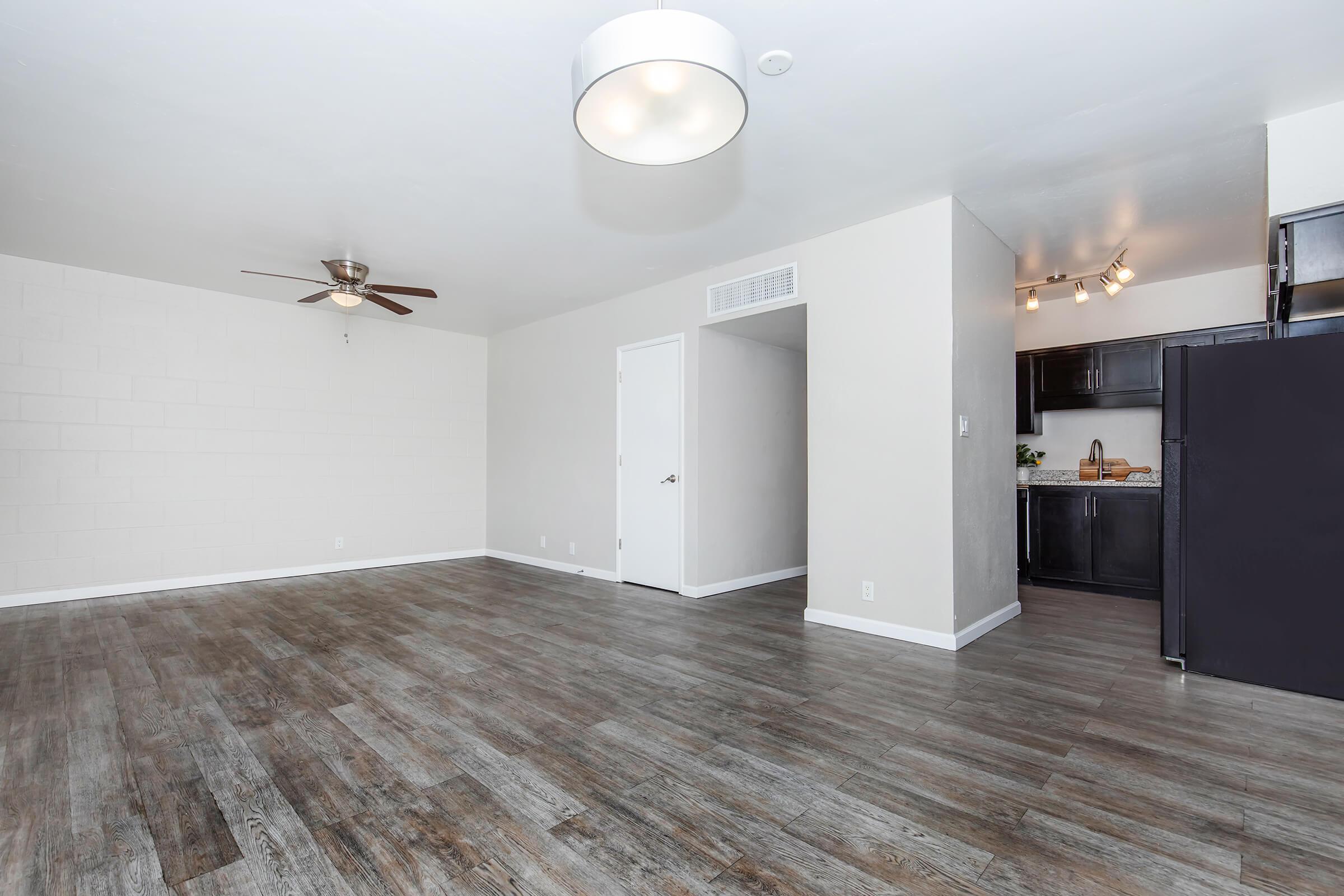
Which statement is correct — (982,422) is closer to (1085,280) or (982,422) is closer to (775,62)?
(1085,280)

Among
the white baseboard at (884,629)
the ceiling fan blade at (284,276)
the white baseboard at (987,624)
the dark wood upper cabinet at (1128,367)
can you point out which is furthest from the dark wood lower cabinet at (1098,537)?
the ceiling fan blade at (284,276)

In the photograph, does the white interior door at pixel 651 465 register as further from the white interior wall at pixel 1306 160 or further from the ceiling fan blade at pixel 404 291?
the white interior wall at pixel 1306 160

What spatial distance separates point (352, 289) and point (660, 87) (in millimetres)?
4109

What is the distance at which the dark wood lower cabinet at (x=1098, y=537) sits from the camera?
16.7ft

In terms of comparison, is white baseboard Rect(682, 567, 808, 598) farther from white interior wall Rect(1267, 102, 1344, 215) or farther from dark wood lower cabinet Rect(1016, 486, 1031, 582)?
white interior wall Rect(1267, 102, 1344, 215)

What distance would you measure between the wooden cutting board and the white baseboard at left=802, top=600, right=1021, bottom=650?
1972mm

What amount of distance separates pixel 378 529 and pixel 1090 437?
744 cm

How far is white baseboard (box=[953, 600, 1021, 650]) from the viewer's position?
369 centimetres

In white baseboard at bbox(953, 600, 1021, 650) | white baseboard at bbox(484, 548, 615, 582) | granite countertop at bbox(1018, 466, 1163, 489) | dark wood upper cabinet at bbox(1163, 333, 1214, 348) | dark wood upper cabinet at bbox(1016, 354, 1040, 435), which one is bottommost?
white baseboard at bbox(484, 548, 615, 582)

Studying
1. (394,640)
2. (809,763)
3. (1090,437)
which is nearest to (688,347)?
(394,640)

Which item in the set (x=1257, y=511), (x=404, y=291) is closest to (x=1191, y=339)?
(x=1257, y=511)

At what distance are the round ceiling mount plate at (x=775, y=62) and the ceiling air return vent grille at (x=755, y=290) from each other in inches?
79.4

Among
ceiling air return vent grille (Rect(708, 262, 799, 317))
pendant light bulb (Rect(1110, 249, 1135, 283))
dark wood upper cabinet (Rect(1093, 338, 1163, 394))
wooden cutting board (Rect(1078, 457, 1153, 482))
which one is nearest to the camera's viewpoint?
ceiling air return vent grille (Rect(708, 262, 799, 317))

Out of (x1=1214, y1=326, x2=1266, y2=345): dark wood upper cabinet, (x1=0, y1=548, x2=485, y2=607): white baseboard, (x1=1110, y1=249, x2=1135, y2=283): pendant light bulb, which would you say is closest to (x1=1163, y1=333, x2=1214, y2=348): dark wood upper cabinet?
(x1=1214, y1=326, x2=1266, y2=345): dark wood upper cabinet
